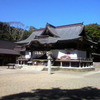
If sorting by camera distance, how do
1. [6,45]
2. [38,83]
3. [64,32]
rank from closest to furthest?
[38,83]
[64,32]
[6,45]

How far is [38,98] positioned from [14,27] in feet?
183

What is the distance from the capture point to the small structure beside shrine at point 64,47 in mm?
25641

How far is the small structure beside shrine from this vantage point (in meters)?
25.6

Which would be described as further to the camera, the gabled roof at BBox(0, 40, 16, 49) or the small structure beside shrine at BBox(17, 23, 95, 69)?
the gabled roof at BBox(0, 40, 16, 49)

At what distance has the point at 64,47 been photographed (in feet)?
89.7

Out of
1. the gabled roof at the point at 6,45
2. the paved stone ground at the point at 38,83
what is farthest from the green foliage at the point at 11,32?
the paved stone ground at the point at 38,83

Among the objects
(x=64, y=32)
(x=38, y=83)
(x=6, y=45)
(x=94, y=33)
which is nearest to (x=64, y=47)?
(x=64, y=32)

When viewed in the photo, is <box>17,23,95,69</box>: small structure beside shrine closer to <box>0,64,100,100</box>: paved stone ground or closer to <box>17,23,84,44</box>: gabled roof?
<box>17,23,84,44</box>: gabled roof

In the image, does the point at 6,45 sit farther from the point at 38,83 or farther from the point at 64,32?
the point at 38,83

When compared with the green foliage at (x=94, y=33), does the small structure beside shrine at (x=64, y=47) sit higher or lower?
lower

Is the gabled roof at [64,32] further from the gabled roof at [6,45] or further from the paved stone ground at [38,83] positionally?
the paved stone ground at [38,83]

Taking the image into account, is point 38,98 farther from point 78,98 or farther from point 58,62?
point 58,62

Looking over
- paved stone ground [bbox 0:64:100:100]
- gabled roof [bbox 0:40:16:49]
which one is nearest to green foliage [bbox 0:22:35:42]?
gabled roof [bbox 0:40:16:49]

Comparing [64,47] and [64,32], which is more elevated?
[64,32]
